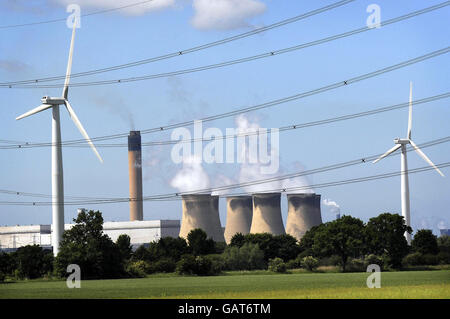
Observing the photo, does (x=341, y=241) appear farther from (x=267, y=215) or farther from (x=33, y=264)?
(x=267, y=215)

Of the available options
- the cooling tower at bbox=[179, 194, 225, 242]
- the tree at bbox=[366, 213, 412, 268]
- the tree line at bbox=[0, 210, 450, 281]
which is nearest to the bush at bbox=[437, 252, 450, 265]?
the tree line at bbox=[0, 210, 450, 281]

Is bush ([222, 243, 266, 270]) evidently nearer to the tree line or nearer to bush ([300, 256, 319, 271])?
the tree line

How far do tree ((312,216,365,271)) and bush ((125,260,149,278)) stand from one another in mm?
21239

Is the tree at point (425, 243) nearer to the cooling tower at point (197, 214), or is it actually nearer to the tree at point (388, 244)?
the tree at point (388, 244)

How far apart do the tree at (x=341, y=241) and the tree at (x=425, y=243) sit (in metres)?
19.6

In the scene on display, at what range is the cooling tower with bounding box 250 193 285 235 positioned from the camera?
500ft

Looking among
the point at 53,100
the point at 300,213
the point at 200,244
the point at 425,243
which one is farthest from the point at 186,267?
the point at 300,213

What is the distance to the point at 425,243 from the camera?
11594 cm

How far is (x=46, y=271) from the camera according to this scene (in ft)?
273

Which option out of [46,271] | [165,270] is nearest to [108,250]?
[46,271]

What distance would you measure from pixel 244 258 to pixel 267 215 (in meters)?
49.4
